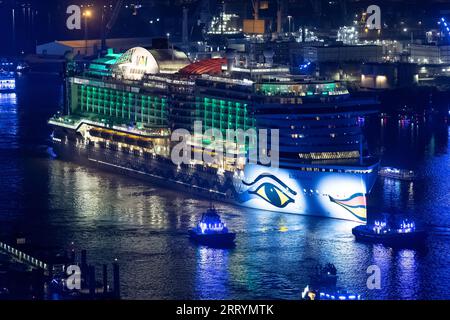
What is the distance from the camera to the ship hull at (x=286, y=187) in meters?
26.2

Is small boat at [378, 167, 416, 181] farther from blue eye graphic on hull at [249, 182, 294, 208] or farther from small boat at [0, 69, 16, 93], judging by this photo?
small boat at [0, 69, 16, 93]

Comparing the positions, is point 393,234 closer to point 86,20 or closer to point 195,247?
point 195,247

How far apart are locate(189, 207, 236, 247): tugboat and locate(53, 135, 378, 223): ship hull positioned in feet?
7.45

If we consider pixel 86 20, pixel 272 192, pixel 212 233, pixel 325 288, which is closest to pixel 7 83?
pixel 86 20

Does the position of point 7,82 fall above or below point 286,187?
below

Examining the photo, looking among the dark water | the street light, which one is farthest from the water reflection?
the street light

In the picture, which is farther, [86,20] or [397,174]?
[86,20]

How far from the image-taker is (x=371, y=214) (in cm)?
2641

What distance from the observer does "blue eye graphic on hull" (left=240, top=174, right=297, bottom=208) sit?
26719 mm

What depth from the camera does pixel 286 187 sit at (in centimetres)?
2672

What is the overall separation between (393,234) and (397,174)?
21.5 ft

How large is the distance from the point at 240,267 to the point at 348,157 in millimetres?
5138

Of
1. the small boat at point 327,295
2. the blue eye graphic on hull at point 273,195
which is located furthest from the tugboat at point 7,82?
the small boat at point 327,295
